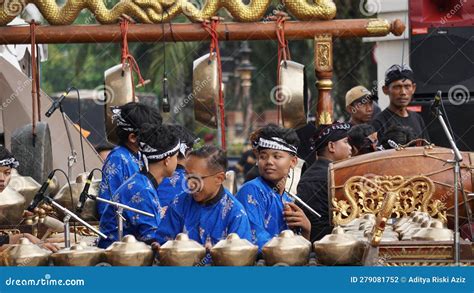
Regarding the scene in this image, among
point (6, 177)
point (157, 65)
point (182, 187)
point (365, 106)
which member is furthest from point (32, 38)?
point (157, 65)

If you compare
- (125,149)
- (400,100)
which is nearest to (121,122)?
(125,149)

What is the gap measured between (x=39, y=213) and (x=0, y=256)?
203cm

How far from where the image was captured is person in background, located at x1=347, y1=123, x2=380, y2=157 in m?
8.65

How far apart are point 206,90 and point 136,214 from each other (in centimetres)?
169

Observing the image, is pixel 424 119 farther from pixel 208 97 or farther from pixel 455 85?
pixel 208 97

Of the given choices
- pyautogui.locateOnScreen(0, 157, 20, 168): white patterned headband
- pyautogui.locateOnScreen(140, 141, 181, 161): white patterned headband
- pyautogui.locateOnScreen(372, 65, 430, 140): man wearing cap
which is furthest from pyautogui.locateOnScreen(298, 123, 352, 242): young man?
pyautogui.locateOnScreen(0, 157, 20, 168): white patterned headband

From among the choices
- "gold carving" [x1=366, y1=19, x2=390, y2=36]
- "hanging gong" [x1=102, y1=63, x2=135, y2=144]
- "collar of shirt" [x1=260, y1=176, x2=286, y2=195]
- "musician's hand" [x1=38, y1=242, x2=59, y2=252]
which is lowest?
"musician's hand" [x1=38, y1=242, x2=59, y2=252]

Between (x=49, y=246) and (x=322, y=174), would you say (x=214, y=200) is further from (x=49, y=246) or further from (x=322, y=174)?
(x=322, y=174)

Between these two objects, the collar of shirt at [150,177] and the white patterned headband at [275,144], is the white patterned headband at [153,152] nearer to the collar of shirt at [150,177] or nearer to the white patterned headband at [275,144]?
the collar of shirt at [150,177]

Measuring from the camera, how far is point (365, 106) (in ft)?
31.6

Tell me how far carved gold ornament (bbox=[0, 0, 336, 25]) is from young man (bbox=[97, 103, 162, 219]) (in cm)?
84

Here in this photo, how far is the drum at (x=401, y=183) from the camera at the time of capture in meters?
7.35

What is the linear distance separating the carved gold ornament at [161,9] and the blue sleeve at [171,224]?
204 centimetres

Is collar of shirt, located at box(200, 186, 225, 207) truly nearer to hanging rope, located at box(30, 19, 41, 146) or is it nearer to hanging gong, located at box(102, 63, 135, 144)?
hanging gong, located at box(102, 63, 135, 144)
